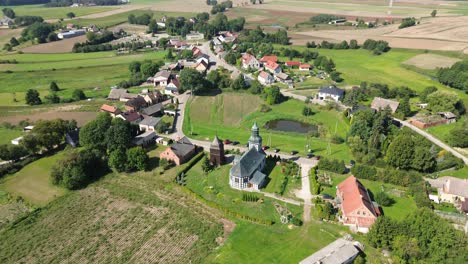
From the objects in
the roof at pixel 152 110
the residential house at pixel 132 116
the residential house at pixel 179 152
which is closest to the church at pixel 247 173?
the residential house at pixel 179 152

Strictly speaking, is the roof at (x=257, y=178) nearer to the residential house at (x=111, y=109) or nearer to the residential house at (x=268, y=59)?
the residential house at (x=111, y=109)

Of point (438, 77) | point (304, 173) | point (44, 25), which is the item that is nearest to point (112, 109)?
point (304, 173)

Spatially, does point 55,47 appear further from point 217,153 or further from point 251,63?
point 217,153

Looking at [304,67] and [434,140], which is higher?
[304,67]

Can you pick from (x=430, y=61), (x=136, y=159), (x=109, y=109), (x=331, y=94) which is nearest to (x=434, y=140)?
(x=331, y=94)

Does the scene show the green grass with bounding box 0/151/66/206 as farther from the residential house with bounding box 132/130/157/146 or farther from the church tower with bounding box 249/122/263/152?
the church tower with bounding box 249/122/263/152

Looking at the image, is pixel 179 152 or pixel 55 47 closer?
pixel 179 152

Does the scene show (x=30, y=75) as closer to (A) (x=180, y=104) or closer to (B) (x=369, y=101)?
(A) (x=180, y=104)
